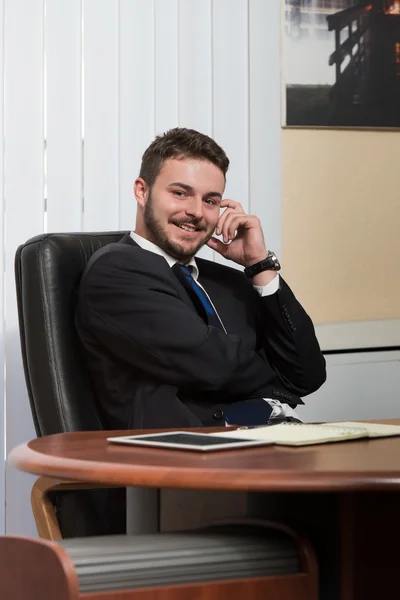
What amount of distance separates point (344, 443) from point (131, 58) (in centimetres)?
191

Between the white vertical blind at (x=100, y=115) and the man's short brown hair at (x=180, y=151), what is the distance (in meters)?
0.40

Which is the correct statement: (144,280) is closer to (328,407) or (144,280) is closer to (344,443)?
(344,443)

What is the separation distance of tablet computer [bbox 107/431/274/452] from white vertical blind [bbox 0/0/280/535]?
1466 mm

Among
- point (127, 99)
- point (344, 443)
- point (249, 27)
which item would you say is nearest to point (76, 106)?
point (127, 99)

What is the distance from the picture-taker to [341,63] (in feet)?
10.9

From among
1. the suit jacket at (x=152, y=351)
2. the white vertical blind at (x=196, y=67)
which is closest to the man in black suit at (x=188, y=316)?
the suit jacket at (x=152, y=351)

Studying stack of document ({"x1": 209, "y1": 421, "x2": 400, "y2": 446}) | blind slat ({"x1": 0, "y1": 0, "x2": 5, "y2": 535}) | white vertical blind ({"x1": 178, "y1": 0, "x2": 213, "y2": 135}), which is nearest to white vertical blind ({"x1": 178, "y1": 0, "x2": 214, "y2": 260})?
white vertical blind ({"x1": 178, "y1": 0, "x2": 213, "y2": 135})

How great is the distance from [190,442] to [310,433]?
0.74ft

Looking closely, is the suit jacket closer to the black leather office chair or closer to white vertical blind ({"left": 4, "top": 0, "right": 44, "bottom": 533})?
the black leather office chair

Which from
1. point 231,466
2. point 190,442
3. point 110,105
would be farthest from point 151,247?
point 231,466

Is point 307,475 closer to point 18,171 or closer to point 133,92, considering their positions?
point 18,171

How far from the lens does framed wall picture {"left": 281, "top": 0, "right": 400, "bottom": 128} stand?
327 centimetres

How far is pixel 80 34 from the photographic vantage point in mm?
2941

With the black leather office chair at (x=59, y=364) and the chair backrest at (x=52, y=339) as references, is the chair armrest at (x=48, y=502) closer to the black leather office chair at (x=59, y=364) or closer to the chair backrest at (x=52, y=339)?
the black leather office chair at (x=59, y=364)
